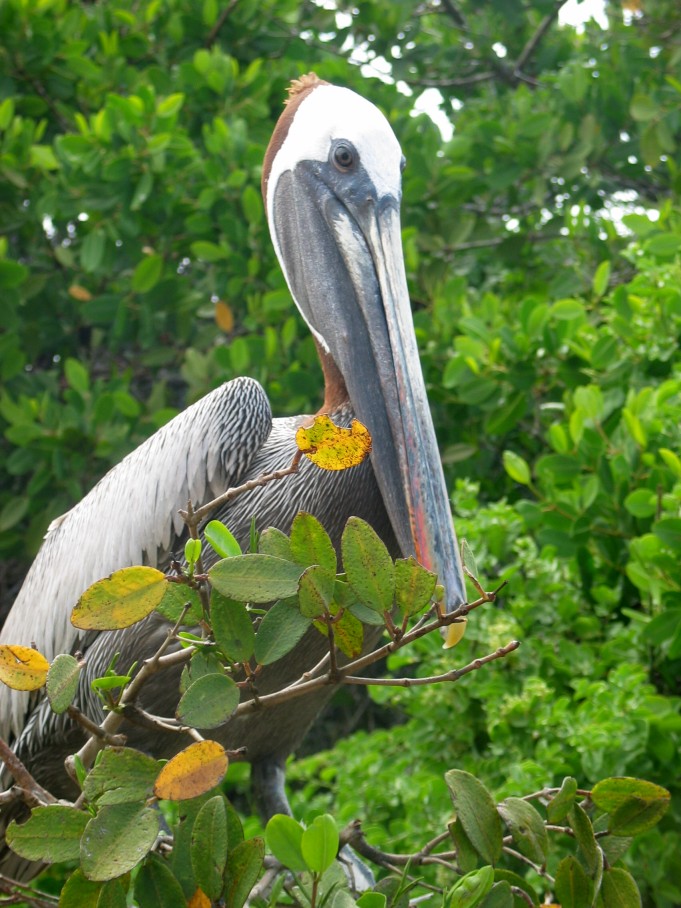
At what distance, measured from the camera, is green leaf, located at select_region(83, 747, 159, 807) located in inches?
54.6

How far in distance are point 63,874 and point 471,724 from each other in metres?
1.33

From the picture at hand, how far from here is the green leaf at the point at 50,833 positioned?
139 cm

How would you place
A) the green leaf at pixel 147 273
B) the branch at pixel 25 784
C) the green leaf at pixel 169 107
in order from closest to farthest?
the branch at pixel 25 784 < the green leaf at pixel 169 107 < the green leaf at pixel 147 273

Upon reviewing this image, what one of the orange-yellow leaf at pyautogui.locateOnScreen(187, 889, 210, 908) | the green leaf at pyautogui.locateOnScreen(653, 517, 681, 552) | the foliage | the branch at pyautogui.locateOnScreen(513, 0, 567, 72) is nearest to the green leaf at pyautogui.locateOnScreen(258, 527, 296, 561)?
the foliage

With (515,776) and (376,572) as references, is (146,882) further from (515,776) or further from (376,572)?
(515,776)

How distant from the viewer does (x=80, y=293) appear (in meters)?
4.17

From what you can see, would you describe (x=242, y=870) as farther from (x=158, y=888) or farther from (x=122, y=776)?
(x=122, y=776)

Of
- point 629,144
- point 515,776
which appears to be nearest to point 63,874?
point 515,776

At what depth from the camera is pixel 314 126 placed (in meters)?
2.87

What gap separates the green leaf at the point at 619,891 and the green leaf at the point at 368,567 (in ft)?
1.92

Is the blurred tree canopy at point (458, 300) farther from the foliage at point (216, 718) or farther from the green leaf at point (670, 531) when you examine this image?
the foliage at point (216, 718)

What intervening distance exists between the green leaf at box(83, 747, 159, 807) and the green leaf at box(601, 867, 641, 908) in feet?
2.28

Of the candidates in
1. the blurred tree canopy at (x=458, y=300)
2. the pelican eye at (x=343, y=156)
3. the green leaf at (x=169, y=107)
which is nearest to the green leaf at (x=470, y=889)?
the blurred tree canopy at (x=458, y=300)

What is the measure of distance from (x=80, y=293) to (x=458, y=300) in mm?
1355
